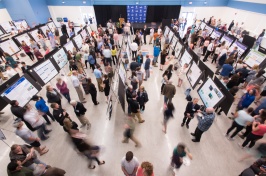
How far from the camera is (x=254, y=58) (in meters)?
7.60

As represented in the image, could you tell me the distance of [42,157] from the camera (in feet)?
Result: 14.0

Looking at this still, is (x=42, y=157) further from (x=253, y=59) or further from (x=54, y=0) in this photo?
(x=54, y=0)

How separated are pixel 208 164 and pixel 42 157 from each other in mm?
5097

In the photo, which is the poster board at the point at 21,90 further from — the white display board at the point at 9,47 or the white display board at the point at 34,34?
the white display board at the point at 34,34

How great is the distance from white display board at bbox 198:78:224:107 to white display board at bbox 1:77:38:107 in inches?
264

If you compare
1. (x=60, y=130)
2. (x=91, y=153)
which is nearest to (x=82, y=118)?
(x=60, y=130)

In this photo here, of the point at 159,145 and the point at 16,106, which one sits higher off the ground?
the point at 16,106

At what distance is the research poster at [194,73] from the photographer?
224 inches

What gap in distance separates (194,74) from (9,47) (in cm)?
1290

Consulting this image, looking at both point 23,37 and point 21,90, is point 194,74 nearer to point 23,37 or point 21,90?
point 21,90

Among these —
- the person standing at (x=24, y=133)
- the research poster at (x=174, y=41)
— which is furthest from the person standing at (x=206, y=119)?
the research poster at (x=174, y=41)

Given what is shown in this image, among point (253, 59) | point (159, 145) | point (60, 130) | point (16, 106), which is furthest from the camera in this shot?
point (253, 59)

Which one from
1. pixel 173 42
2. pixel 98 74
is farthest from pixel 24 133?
pixel 173 42

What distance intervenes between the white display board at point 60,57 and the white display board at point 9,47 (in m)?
Result: 5.65
